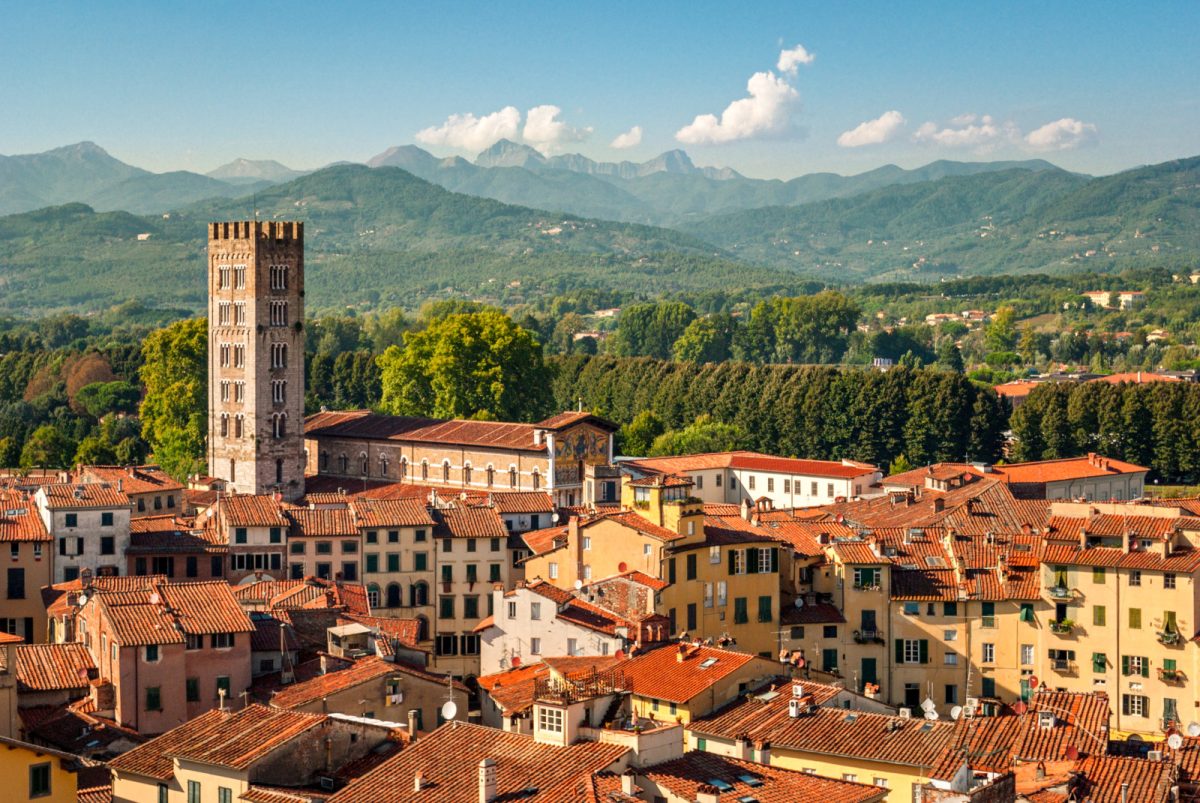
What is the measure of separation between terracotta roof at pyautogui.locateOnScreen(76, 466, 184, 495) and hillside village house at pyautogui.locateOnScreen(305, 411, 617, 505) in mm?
13731

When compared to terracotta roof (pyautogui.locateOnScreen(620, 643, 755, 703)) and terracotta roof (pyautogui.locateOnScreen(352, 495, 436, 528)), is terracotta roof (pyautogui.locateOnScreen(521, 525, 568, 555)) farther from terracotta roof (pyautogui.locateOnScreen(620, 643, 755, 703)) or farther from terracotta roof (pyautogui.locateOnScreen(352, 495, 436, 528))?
terracotta roof (pyautogui.locateOnScreen(620, 643, 755, 703))

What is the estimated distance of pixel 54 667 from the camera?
43.7 meters

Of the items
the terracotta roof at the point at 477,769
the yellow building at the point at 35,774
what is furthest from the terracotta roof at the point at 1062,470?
the yellow building at the point at 35,774

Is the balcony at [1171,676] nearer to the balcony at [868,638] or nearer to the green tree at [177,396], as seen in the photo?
the balcony at [868,638]

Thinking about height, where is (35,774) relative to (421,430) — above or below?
below

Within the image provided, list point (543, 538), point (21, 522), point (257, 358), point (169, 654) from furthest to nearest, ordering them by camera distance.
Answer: point (257, 358) → point (543, 538) → point (21, 522) → point (169, 654)

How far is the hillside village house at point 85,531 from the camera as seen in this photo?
59656 millimetres

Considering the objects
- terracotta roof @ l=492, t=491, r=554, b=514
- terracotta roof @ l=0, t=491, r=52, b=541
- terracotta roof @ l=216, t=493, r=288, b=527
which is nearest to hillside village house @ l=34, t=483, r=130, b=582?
terracotta roof @ l=0, t=491, r=52, b=541

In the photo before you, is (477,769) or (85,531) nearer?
(477,769)

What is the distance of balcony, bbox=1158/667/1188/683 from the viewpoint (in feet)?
171

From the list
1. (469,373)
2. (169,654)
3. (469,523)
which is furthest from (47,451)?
(169,654)

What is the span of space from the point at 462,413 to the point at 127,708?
71599 millimetres

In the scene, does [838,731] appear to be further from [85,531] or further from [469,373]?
[469,373]

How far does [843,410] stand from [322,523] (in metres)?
57.3
